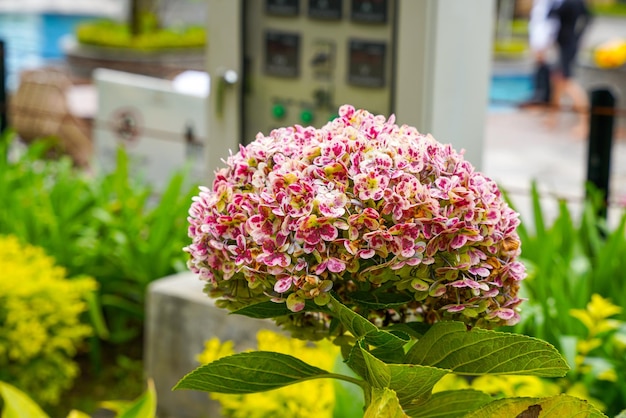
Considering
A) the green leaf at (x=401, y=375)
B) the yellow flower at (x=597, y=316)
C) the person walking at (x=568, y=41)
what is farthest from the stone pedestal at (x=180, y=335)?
the person walking at (x=568, y=41)

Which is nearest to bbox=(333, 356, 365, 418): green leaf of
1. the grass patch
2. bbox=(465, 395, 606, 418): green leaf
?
bbox=(465, 395, 606, 418): green leaf

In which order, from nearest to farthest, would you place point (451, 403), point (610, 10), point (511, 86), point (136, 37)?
point (451, 403) < point (136, 37) < point (511, 86) < point (610, 10)

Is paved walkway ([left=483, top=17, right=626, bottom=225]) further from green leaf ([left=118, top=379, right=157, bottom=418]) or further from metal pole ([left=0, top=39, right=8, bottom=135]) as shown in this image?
green leaf ([left=118, top=379, right=157, bottom=418])

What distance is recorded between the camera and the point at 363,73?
4.58 m

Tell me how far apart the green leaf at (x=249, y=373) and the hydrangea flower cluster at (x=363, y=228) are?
0.11 metres

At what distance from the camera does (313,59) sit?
477 cm

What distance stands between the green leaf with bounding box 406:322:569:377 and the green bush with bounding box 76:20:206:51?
16.7 metres

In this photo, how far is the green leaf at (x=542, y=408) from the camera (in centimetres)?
173

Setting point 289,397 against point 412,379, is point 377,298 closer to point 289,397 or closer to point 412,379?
point 412,379

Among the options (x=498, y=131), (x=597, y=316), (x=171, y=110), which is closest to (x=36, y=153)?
(x=171, y=110)

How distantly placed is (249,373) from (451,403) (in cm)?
38

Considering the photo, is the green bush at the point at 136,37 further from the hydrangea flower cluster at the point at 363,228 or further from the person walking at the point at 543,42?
the hydrangea flower cluster at the point at 363,228

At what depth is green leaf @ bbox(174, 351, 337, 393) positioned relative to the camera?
187cm

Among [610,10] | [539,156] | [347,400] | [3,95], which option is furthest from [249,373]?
[610,10]
